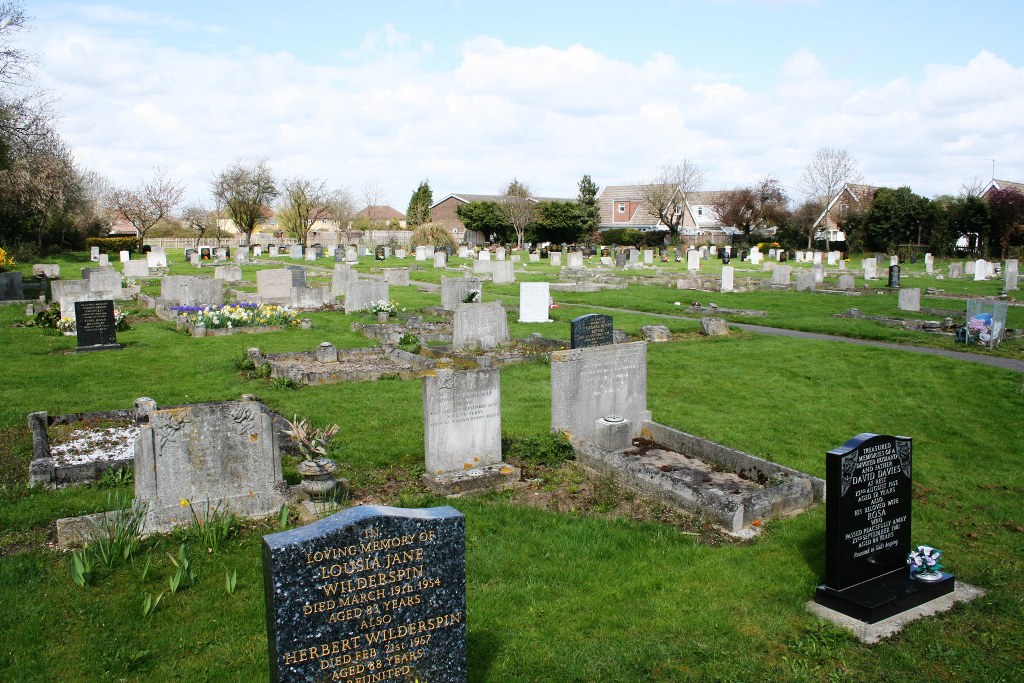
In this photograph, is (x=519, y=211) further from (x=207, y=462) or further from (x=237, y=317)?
(x=207, y=462)

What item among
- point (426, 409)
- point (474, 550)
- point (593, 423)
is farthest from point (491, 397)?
point (474, 550)

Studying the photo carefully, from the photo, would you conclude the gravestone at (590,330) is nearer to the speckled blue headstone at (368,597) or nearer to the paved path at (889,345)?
the paved path at (889,345)

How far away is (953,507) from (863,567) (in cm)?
291

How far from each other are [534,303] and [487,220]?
56.0 metres

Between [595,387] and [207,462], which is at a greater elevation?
[595,387]

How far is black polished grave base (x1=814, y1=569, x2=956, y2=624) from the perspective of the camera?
575 centimetres

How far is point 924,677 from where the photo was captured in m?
4.99

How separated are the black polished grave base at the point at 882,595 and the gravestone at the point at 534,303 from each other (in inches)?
631

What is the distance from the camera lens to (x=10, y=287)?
87.0 feet

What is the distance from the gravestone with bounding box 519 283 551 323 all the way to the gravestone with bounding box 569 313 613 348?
6.54 metres

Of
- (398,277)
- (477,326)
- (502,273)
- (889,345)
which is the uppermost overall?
(502,273)

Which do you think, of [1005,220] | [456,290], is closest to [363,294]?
[456,290]

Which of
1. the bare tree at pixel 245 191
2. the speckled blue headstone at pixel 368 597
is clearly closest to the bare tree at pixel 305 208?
the bare tree at pixel 245 191

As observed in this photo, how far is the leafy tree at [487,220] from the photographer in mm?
76500
